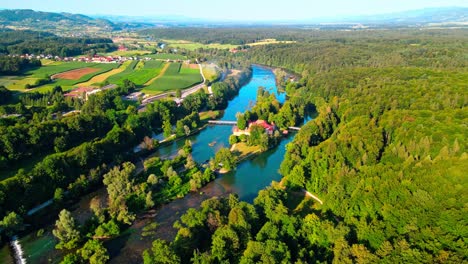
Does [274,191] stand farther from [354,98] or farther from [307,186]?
[354,98]

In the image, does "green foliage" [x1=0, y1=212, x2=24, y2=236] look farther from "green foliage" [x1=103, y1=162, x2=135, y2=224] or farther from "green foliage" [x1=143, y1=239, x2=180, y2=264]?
"green foliage" [x1=143, y1=239, x2=180, y2=264]

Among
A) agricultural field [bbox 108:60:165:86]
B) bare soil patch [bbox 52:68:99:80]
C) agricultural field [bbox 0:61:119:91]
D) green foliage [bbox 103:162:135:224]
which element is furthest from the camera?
bare soil patch [bbox 52:68:99:80]

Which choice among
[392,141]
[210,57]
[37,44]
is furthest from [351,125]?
[37,44]

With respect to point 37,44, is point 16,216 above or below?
below

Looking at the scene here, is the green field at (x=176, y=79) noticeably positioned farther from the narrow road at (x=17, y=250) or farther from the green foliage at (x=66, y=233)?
the green foliage at (x=66, y=233)

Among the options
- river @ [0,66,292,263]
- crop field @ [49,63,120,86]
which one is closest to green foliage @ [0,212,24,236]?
river @ [0,66,292,263]

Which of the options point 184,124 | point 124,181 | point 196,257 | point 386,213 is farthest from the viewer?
point 184,124
